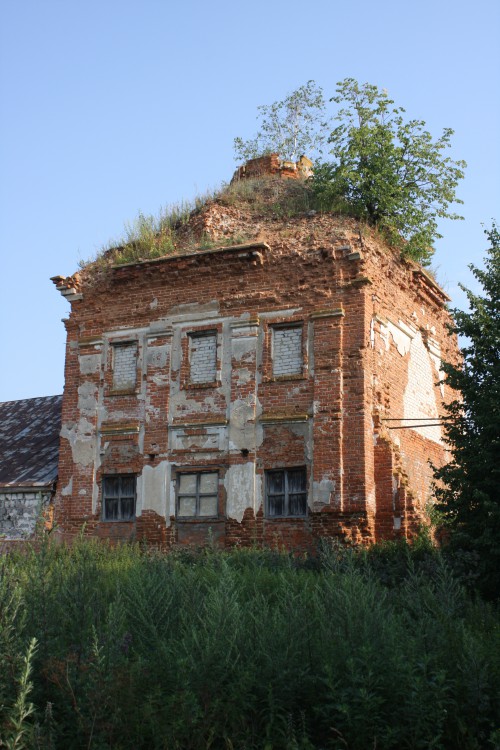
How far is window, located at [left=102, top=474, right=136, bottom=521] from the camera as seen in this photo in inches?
740

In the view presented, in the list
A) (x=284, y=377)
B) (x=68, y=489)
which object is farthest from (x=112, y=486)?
(x=284, y=377)

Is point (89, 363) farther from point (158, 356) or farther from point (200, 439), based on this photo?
point (200, 439)

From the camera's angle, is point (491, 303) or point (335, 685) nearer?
point (335, 685)

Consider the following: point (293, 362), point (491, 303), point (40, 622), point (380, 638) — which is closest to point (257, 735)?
point (380, 638)

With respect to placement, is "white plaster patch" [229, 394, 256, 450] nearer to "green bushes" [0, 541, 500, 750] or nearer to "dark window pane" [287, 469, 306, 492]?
"dark window pane" [287, 469, 306, 492]

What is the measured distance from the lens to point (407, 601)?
9938 millimetres

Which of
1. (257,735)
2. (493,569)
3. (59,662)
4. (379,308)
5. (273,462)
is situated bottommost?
(257,735)

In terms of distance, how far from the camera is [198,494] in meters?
18.1

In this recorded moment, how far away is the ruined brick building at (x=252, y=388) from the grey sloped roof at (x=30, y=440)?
1.20 meters

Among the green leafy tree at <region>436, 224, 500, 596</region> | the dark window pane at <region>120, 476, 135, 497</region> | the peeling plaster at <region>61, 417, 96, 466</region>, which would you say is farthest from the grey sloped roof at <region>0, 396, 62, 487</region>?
the green leafy tree at <region>436, 224, 500, 596</region>

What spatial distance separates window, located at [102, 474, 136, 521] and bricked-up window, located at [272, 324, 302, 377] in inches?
160

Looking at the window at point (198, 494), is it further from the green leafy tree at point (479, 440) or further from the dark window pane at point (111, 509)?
the green leafy tree at point (479, 440)

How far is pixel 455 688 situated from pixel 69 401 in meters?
13.7

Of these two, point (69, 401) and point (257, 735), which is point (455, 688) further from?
point (69, 401)
